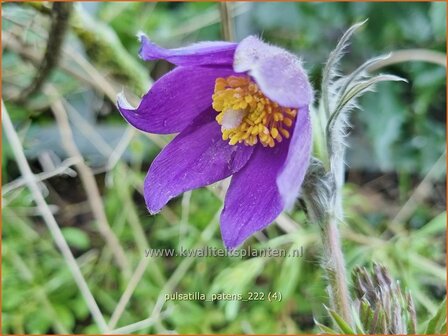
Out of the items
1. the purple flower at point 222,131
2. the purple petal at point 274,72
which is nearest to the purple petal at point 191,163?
the purple flower at point 222,131

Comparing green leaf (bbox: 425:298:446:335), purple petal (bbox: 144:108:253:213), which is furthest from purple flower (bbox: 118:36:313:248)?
green leaf (bbox: 425:298:446:335)

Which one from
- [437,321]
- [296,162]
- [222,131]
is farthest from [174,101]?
[437,321]

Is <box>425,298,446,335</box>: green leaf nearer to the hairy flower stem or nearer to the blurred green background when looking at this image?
the hairy flower stem

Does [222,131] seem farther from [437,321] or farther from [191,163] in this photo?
[437,321]

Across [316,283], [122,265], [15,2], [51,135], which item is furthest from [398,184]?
[15,2]

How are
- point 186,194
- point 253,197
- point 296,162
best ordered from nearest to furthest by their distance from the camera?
1. point 296,162
2. point 253,197
3. point 186,194
